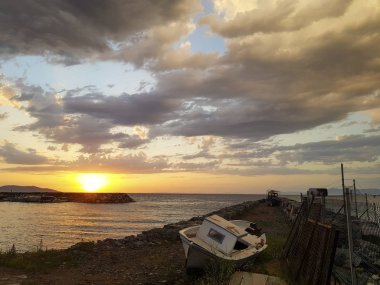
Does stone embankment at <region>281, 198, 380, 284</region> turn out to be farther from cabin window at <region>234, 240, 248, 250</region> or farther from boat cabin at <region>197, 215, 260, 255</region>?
boat cabin at <region>197, 215, 260, 255</region>

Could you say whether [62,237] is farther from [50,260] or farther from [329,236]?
[329,236]

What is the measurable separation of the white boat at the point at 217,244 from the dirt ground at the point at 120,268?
759mm

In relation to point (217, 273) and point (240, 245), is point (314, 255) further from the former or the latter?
point (240, 245)

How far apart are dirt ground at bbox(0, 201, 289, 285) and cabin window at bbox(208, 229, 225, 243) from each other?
5.60 feet

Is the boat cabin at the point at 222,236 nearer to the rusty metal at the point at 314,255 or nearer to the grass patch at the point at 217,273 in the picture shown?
the grass patch at the point at 217,273

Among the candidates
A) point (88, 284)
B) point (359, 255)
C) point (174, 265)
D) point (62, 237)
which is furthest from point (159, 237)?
point (62, 237)

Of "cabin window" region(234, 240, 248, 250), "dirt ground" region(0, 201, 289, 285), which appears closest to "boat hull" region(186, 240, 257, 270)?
"dirt ground" region(0, 201, 289, 285)

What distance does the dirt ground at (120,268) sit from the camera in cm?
1345

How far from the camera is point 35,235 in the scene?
108 feet

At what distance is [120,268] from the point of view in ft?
50.4

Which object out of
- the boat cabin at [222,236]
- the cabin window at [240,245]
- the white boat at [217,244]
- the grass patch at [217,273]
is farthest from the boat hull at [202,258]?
the cabin window at [240,245]

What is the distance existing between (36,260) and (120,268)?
385 cm

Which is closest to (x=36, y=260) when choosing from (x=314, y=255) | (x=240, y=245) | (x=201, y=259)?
(x=201, y=259)

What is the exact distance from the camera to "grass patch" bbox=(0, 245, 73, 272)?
14.8m
